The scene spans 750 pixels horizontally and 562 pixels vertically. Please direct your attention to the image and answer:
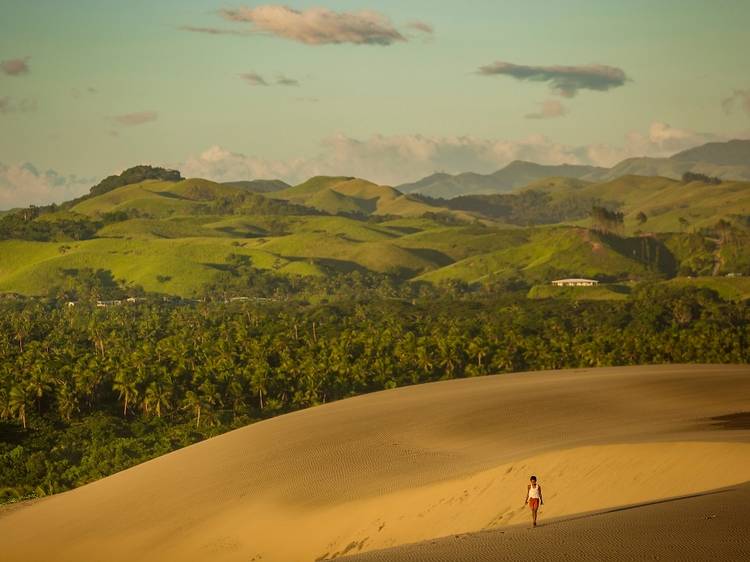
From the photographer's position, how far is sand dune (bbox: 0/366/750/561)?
4344cm

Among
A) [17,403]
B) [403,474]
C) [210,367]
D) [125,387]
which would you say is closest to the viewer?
[403,474]

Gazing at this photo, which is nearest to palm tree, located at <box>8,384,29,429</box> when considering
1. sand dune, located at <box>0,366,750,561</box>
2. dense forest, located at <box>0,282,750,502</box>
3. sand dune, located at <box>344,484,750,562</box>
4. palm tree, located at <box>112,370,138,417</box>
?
dense forest, located at <box>0,282,750,502</box>

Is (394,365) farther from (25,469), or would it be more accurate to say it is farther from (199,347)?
(25,469)

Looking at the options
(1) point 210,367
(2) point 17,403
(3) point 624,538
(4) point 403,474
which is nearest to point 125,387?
(2) point 17,403

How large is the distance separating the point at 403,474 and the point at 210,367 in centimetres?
7400

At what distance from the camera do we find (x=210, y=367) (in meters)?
124

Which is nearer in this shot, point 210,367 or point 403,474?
point 403,474

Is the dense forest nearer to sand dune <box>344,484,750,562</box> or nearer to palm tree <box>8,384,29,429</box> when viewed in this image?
palm tree <box>8,384,29,429</box>

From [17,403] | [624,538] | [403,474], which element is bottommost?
[17,403]

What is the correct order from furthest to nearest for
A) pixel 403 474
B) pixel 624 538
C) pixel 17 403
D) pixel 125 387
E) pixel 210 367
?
pixel 210 367 → pixel 125 387 → pixel 17 403 → pixel 403 474 → pixel 624 538

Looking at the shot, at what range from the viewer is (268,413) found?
112188mm

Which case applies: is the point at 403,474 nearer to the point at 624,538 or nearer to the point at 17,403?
the point at 624,538

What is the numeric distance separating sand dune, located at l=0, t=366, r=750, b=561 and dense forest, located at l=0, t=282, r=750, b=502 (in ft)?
64.5

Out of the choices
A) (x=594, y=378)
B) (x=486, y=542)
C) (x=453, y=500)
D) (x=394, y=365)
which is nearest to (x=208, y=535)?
(x=453, y=500)
